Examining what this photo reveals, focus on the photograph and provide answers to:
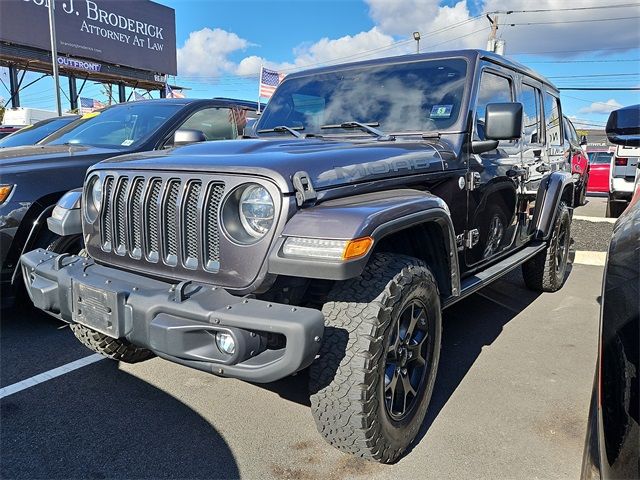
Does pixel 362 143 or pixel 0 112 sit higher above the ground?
pixel 0 112

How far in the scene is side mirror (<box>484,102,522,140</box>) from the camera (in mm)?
2982

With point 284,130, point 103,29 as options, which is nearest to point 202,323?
point 284,130

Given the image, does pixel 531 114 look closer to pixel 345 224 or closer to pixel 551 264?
pixel 551 264

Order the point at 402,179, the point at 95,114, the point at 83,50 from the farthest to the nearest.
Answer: the point at 83,50 → the point at 95,114 → the point at 402,179

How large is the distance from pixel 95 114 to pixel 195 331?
435cm

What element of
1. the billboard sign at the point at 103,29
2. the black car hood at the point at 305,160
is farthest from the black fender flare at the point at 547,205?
the billboard sign at the point at 103,29

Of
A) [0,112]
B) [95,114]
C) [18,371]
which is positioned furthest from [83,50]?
[18,371]

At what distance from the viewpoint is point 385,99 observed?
3.40m

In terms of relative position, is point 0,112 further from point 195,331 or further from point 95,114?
point 195,331

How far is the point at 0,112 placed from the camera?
34938 mm

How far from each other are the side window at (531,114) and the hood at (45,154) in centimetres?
348

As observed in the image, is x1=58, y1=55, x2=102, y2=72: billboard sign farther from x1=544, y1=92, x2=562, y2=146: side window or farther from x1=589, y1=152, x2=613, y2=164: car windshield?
x1=544, y1=92, x2=562, y2=146: side window

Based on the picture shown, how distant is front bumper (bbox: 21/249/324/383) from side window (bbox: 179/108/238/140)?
2870 millimetres

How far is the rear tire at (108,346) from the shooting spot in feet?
9.84
